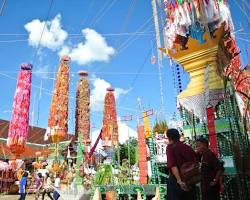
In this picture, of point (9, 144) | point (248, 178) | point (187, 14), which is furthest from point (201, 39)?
point (9, 144)

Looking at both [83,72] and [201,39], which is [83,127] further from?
[201,39]

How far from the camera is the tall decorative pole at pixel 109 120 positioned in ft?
89.7

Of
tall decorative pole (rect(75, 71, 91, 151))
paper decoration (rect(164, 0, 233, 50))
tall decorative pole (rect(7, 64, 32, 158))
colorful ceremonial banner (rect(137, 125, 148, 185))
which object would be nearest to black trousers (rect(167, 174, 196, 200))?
paper decoration (rect(164, 0, 233, 50))

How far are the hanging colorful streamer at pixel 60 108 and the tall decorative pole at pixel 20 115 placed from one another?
12.1 ft

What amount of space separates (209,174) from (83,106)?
24.5 meters

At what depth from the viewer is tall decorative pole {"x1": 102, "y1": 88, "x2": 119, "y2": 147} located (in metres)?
27.3

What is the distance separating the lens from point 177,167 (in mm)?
3371

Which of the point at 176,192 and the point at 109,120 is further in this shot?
the point at 109,120

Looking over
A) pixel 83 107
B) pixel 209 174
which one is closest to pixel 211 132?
pixel 209 174

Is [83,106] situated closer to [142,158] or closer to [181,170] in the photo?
[142,158]

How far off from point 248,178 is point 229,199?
1.83 feet

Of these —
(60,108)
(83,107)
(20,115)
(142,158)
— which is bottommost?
(142,158)

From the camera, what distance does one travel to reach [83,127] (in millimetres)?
27125

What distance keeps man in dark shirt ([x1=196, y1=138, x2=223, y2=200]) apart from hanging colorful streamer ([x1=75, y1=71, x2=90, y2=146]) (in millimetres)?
23091
